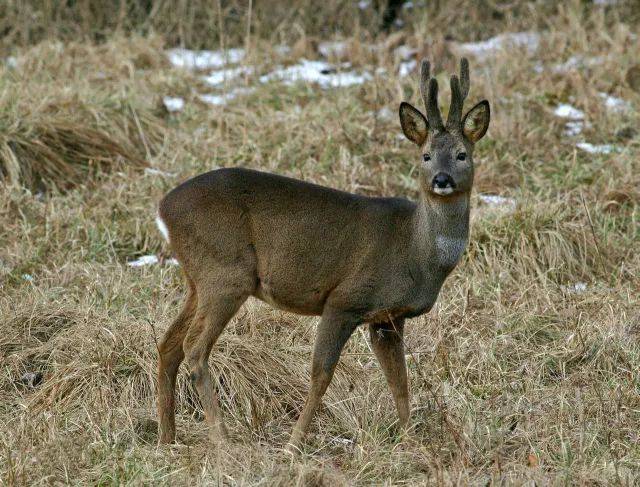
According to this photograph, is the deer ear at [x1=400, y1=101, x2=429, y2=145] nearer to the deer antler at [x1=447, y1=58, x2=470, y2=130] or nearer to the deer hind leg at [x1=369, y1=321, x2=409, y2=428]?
the deer antler at [x1=447, y1=58, x2=470, y2=130]

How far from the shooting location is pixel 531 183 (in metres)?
8.15

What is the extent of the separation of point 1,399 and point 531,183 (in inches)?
170

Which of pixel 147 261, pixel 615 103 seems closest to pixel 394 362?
pixel 147 261

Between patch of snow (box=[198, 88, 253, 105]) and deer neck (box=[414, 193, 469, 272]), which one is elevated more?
deer neck (box=[414, 193, 469, 272])

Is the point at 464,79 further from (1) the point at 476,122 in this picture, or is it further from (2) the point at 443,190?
(2) the point at 443,190

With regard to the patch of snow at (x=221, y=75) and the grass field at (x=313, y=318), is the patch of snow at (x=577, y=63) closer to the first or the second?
the grass field at (x=313, y=318)

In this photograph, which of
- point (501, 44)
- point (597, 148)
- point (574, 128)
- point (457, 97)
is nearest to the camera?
point (457, 97)

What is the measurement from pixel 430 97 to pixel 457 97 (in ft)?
0.42

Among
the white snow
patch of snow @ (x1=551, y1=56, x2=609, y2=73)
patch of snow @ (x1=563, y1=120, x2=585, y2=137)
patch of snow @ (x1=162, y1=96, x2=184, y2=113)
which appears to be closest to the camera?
the white snow

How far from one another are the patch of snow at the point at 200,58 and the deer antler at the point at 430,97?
6.02m

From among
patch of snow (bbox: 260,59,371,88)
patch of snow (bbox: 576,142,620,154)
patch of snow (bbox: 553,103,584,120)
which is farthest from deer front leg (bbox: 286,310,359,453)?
patch of snow (bbox: 260,59,371,88)

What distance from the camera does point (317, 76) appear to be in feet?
34.2

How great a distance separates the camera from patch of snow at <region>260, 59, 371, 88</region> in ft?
33.3

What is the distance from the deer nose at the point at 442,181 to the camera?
4.66 metres
